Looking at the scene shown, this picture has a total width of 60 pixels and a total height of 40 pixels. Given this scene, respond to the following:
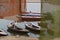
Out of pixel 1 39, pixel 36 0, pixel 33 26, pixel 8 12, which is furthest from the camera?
pixel 8 12

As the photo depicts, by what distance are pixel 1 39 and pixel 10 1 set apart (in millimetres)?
1020

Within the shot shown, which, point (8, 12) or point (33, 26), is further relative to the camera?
point (8, 12)

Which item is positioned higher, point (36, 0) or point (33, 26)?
point (36, 0)

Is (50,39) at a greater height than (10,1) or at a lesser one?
lesser

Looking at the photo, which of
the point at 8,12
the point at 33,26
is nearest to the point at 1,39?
the point at 33,26

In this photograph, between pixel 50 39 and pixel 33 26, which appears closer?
pixel 50 39

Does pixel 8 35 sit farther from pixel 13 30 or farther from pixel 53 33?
pixel 53 33

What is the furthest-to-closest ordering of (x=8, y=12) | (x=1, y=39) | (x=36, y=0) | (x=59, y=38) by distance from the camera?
1. (x=8, y=12)
2. (x=36, y=0)
3. (x=1, y=39)
4. (x=59, y=38)

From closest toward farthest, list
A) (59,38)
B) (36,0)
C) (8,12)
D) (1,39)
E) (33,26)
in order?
1. (59,38)
2. (1,39)
3. (33,26)
4. (36,0)
5. (8,12)

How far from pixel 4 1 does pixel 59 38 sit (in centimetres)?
124

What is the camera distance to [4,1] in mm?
1505

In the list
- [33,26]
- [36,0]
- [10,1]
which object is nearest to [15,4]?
[10,1]

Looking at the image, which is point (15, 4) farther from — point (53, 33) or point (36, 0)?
point (53, 33)

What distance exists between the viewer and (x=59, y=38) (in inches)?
13.6
